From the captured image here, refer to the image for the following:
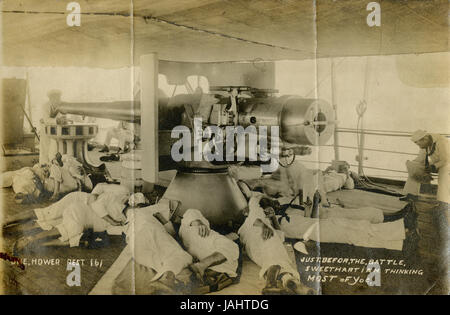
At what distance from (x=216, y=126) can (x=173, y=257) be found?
36.0 inches

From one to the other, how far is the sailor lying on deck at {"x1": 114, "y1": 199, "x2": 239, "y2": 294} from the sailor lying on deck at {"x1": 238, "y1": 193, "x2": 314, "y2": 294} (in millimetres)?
119

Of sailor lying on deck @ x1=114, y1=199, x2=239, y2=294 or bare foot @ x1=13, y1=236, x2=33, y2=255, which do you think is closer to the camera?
sailor lying on deck @ x1=114, y1=199, x2=239, y2=294

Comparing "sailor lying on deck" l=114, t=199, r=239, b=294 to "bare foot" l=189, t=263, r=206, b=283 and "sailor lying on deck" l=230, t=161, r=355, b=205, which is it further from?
"sailor lying on deck" l=230, t=161, r=355, b=205

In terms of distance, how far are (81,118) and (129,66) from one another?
0.48 meters

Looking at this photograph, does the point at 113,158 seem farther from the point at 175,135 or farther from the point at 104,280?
the point at 104,280

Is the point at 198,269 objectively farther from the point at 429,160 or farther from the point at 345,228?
the point at 429,160

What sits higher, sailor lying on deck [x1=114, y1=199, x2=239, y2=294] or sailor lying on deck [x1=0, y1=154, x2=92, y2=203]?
sailor lying on deck [x1=0, y1=154, x2=92, y2=203]

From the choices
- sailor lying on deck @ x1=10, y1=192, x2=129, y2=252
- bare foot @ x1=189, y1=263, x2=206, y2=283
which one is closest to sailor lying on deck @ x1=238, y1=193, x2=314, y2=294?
bare foot @ x1=189, y1=263, x2=206, y2=283

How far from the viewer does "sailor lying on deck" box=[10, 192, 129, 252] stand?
117 inches

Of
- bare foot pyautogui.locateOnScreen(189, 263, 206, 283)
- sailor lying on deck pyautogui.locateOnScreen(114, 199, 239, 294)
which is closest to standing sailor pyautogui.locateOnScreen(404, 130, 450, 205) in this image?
sailor lying on deck pyautogui.locateOnScreen(114, 199, 239, 294)

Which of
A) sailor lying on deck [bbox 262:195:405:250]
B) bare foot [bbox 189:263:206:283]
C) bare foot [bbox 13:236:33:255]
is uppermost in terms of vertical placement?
sailor lying on deck [bbox 262:195:405:250]

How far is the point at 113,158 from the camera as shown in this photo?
2.99m

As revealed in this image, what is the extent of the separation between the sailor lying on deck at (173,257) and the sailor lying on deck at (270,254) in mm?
119
